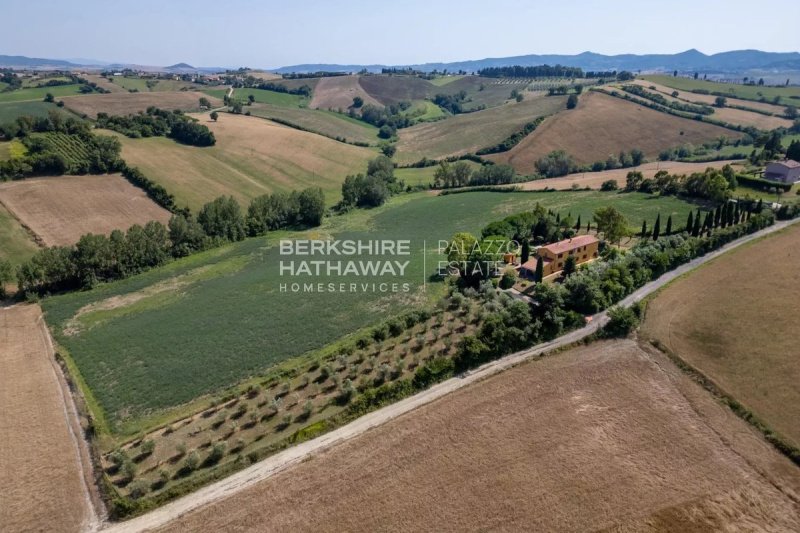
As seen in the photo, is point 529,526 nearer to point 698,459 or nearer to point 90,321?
point 698,459

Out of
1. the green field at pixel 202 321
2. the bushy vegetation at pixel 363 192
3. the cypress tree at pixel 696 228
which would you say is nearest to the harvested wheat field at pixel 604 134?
the bushy vegetation at pixel 363 192

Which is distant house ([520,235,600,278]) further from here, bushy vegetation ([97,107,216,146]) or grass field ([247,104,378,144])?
grass field ([247,104,378,144])

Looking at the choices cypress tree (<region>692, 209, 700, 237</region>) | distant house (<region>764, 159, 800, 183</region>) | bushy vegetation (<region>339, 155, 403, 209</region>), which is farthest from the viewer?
bushy vegetation (<region>339, 155, 403, 209</region>)

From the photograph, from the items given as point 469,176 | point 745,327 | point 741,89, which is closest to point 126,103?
point 469,176

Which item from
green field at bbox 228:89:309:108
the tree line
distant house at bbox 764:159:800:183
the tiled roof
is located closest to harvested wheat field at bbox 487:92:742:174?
distant house at bbox 764:159:800:183

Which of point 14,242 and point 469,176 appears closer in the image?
point 14,242

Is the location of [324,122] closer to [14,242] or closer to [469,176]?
[469,176]
